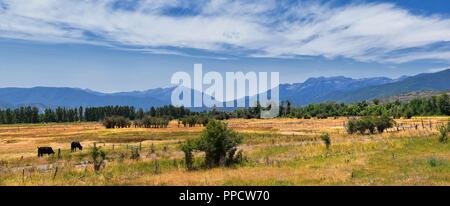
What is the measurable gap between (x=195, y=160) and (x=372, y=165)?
1403 centimetres

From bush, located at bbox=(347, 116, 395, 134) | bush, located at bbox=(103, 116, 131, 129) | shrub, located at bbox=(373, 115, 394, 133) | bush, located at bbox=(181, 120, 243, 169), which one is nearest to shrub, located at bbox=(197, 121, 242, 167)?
bush, located at bbox=(181, 120, 243, 169)

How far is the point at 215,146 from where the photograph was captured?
34.3 metres

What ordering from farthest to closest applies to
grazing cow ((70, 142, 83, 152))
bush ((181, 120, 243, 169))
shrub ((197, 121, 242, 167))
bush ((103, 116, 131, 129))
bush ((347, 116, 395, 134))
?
bush ((103, 116, 131, 129)) → bush ((347, 116, 395, 134)) → grazing cow ((70, 142, 83, 152)) → shrub ((197, 121, 242, 167)) → bush ((181, 120, 243, 169))

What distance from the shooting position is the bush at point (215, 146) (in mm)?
33969

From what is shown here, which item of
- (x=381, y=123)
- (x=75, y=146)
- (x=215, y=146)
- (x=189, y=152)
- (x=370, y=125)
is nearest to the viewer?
(x=189, y=152)

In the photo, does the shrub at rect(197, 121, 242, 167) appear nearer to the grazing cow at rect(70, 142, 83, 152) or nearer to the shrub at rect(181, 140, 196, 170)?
the shrub at rect(181, 140, 196, 170)

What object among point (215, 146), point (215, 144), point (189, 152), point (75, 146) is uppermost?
point (215, 144)

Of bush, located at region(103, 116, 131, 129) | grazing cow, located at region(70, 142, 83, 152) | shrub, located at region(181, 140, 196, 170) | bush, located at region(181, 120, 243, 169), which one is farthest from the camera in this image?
bush, located at region(103, 116, 131, 129)

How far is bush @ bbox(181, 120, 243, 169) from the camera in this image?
3397cm

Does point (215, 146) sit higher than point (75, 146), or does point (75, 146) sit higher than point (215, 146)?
point (215, 146)

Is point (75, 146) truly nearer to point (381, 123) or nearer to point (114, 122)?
point (381, 123)

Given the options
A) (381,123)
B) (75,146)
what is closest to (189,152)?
(75,146)
